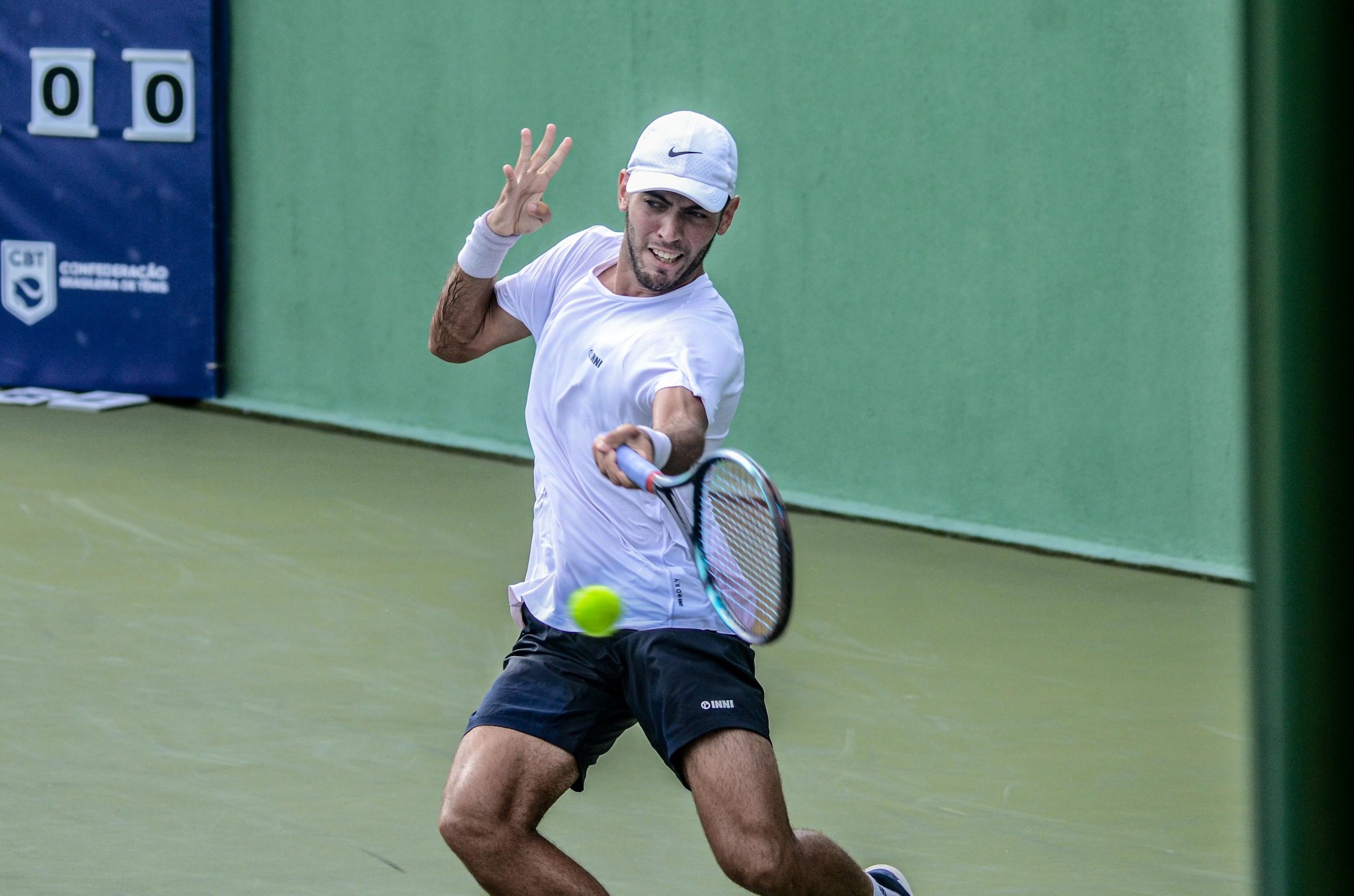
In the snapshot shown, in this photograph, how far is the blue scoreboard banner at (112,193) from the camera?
34.9 ft

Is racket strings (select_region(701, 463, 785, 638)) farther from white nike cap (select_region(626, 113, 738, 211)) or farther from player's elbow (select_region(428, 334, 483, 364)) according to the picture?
player's elbow (select_region(428, 334, 483, 364))

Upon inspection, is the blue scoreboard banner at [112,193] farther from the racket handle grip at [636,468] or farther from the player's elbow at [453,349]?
the racket handle grip at [636,468]

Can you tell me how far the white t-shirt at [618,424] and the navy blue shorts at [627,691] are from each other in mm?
53

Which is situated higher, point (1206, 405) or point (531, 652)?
point (1206, 405)

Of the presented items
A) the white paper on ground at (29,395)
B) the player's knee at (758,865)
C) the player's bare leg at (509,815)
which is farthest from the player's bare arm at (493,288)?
the white paper on ground at (29,395)

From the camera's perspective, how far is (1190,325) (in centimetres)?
740

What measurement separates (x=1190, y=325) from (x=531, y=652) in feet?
14.8

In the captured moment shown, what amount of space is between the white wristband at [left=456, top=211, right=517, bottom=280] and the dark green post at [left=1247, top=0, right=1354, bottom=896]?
2670 millimetres

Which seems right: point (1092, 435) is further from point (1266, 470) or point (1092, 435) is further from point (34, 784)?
point (1266, 470)

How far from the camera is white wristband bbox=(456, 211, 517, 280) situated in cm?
Answer: 379

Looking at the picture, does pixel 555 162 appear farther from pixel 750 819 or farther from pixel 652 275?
pixel 750 819

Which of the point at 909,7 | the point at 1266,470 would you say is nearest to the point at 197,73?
the point at 909,7

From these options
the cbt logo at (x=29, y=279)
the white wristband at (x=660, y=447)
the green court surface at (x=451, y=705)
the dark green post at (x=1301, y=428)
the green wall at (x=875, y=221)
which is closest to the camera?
the dark green post at (x=1301, y=428)

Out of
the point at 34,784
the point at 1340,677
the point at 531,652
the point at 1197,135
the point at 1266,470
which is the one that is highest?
the point at 1197,135
